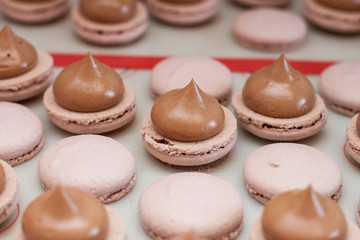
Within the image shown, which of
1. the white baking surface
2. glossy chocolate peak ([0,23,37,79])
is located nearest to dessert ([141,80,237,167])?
the white baking surface

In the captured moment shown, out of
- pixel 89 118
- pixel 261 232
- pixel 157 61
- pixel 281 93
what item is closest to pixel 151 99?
pixel 157 61

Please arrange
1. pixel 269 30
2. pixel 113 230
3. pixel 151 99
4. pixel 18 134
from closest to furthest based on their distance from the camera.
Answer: pixel 113 230, pixel 18 134, pixel 151 99, pixel 269 30

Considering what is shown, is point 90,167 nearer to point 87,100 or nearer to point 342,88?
point 87,100

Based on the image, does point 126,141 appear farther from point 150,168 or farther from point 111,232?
point 111,232

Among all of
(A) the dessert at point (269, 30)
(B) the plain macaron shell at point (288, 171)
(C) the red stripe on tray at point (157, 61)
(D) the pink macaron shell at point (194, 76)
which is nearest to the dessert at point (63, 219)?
(B) the plain macaron shell at point (288, 171)

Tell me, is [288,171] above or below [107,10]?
below

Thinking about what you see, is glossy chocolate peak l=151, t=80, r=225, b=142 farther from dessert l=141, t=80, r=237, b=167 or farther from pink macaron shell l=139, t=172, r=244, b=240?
pink macaron shell l=139, t=172, r=244, b=240
